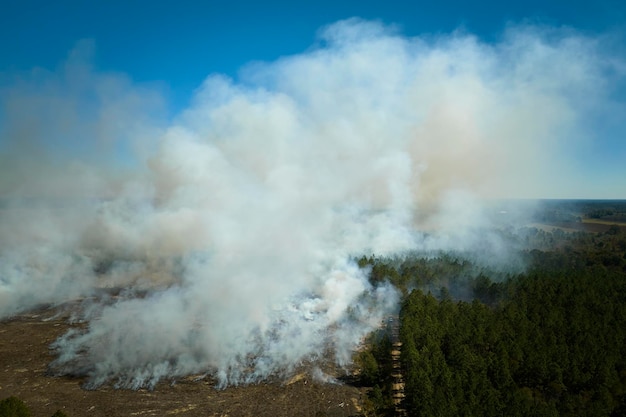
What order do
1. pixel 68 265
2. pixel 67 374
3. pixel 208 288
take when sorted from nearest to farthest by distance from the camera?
pixel 67 374 → pixel 208 288 → pixel 68 265

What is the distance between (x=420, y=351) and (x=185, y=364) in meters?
26.7

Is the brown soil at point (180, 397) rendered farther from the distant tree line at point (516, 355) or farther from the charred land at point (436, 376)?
the distant tree line at point (516, 355)

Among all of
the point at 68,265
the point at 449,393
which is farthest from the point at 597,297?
the point at 68,265

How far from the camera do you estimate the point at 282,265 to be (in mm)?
75312

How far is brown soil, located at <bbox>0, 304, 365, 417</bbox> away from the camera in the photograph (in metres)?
35.6

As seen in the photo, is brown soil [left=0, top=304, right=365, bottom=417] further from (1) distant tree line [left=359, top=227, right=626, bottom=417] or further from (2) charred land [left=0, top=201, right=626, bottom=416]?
(1) distant tree line [left=359, top=227, right=626, bottom=417]

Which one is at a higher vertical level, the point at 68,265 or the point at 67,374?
the point at 68,265

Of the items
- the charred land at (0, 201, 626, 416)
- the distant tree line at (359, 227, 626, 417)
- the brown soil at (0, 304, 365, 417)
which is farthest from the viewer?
the brown soil at (0, 304, 365, 417)

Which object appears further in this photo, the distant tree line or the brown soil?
the brown soil

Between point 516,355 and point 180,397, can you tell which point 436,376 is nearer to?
point 516,355

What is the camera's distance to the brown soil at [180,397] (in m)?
35.6

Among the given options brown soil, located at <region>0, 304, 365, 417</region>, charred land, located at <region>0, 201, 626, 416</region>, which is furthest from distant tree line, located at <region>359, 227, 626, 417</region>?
brown soil, located at <region>0, 304, 365, 417</region>

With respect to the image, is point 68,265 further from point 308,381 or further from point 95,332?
point 308,381

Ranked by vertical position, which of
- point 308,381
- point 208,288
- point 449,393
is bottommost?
point 308,381
